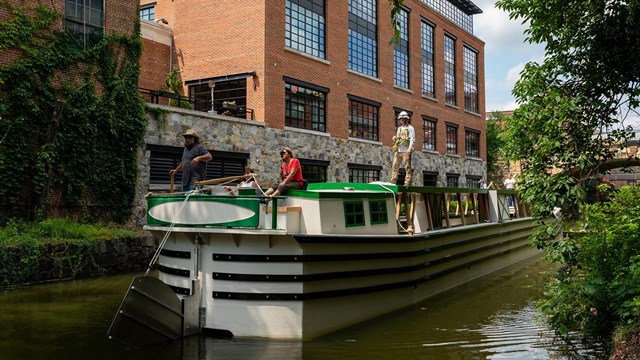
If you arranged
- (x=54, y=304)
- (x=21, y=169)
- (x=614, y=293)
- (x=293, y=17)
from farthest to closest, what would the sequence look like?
(x=293, y=17) → (x=21, y=169) → (x=54, y=304) → (x=614, y=293)

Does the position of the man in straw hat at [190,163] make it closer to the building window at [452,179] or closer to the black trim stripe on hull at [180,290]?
the black trim stripe on hull at [180,290]

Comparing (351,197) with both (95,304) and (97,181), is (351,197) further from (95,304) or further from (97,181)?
(97,181)

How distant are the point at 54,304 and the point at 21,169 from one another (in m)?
6.07

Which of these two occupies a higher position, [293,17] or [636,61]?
[293,17]

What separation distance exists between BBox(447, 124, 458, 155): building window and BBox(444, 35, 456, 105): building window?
1.84 m

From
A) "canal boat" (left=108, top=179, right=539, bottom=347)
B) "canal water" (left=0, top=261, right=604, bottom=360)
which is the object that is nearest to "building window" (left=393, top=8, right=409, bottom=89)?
"canal water" (left=0, top=261, right=604, bottom=360)

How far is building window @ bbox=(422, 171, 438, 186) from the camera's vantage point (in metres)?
35.2

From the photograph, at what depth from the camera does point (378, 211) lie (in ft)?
33.1

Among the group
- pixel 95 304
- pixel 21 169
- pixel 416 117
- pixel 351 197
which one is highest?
pixel 416 117

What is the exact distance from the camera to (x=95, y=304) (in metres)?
10.7

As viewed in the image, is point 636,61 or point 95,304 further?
point 95,304

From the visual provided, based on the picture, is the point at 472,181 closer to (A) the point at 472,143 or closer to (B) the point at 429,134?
(A) the point at 472,143

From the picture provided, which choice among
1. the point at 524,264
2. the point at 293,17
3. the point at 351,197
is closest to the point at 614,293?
the point at 351,197

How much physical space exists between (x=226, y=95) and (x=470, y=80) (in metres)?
24.8
